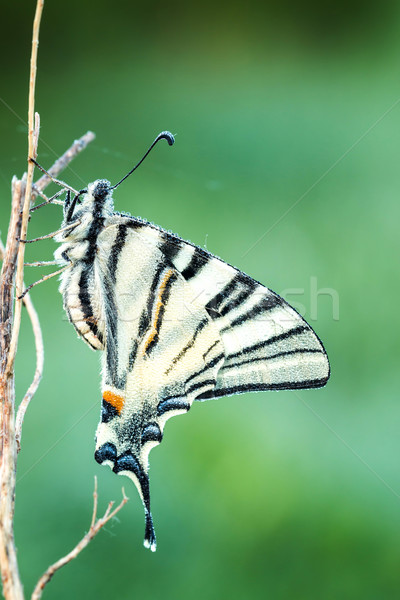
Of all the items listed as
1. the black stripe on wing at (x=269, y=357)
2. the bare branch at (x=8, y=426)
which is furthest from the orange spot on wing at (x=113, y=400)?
the bare branch at (x=8, y=426)

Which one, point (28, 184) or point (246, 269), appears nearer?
point (28, 184)

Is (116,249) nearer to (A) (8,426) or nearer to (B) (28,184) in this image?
(B) (28,184)

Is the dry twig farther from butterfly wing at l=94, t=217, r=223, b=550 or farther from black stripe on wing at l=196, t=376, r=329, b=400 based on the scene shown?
black stripe on wing at l=196, t=376, r=329, b=400

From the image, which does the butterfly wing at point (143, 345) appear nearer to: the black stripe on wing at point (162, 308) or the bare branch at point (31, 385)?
the black stripe on wing at point (162, 308)

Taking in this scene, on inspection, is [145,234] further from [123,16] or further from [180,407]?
[123,16]

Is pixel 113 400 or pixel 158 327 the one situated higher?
pixel 158 327

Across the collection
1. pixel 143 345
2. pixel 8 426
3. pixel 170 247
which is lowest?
pixel 8 426

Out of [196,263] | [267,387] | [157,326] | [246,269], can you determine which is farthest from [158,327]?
[246,269]

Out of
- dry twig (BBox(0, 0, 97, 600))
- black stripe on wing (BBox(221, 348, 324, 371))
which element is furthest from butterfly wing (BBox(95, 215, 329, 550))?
dry twig (BBox(0, 0, 97, 600))

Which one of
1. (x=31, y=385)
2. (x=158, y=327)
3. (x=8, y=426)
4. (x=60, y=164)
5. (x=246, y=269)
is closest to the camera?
(x=8, y=426)
